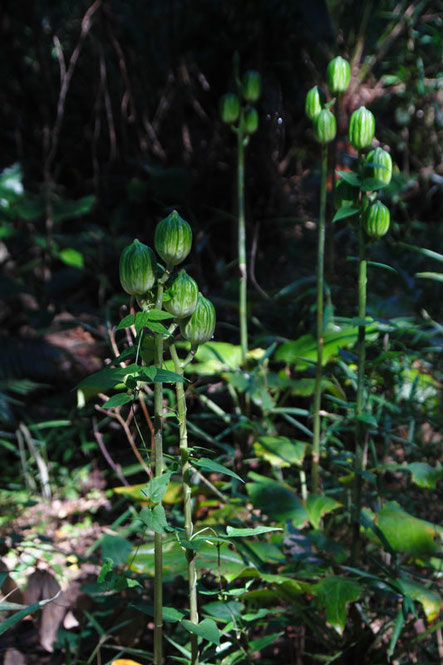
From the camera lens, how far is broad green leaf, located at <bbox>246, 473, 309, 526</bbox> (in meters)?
0.87

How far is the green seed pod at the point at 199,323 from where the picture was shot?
58cm

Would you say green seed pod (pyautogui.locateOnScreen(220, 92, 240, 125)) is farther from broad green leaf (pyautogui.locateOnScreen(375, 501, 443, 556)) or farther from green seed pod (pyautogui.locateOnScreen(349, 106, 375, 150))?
broad green leaf (pyautogui.locateOnScreen(375, 501, 443, 556))

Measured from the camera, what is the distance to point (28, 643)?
913 millimetres

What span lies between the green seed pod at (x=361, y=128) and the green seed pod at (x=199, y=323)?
1.33ft

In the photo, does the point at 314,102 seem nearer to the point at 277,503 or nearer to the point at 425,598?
the point at 277,503

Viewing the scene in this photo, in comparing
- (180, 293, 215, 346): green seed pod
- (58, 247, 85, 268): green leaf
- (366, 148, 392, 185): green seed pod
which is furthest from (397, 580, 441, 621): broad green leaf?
(58, 247, 85, 268): green leaf

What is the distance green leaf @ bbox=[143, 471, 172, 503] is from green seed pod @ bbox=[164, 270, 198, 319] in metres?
0.16

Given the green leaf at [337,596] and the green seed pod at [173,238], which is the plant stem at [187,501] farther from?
the green leaf at [337,596]

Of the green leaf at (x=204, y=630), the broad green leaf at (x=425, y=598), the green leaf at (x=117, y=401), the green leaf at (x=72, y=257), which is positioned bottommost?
the green leaf at (x=72, y=257)

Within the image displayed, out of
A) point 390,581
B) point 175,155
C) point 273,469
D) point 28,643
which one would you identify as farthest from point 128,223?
point 390,581

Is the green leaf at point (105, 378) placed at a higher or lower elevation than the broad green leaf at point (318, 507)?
higher

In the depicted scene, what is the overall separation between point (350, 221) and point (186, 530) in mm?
531

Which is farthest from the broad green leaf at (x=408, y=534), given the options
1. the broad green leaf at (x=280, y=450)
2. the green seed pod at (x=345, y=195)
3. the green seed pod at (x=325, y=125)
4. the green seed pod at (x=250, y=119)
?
the green seed pod at (x=250, y=119)

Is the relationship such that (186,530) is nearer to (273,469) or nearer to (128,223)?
(273,469)
